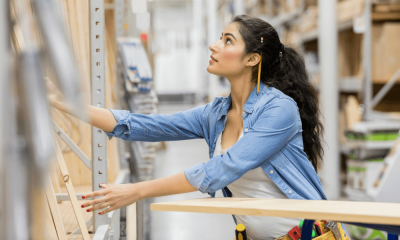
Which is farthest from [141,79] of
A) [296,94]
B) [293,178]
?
[293,178]

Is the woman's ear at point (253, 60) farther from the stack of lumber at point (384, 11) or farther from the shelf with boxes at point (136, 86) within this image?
the stack of lumber at point (384, 11)

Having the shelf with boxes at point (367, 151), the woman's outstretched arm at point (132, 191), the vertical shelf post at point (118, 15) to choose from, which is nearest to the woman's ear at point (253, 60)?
the woman's outstretched arm at point (132, 191)

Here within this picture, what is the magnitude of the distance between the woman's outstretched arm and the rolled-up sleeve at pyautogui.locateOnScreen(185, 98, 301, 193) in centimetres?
4

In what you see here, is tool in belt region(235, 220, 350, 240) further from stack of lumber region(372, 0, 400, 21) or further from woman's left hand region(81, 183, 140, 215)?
stack of lumber region(372, 0, 400, 21)

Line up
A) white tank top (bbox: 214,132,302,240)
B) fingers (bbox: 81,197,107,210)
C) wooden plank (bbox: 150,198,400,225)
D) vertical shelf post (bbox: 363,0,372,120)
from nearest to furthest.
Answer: wooden plank (bbox: 150,198,400,225) → fingers (bbox: 81,197,107,210) → white tank top (bbox: 214,132,302,240) → vertical shelf post (bbox: 363,0,372,120)

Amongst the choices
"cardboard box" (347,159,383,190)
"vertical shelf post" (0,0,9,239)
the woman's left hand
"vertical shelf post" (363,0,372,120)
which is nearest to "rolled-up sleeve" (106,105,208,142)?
the woman's left hand

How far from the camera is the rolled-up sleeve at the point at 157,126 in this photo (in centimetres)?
157

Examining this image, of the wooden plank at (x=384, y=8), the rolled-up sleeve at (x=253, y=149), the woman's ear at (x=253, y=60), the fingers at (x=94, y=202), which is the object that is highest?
the wooden plank at (x=384, y=8)

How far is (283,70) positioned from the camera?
170 centimetres

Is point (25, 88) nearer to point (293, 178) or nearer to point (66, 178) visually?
point (66, 178)

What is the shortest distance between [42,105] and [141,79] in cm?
250

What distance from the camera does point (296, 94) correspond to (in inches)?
64.7

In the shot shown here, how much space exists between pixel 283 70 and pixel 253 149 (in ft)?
1.59

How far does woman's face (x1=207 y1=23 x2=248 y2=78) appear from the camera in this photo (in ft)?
5.29
